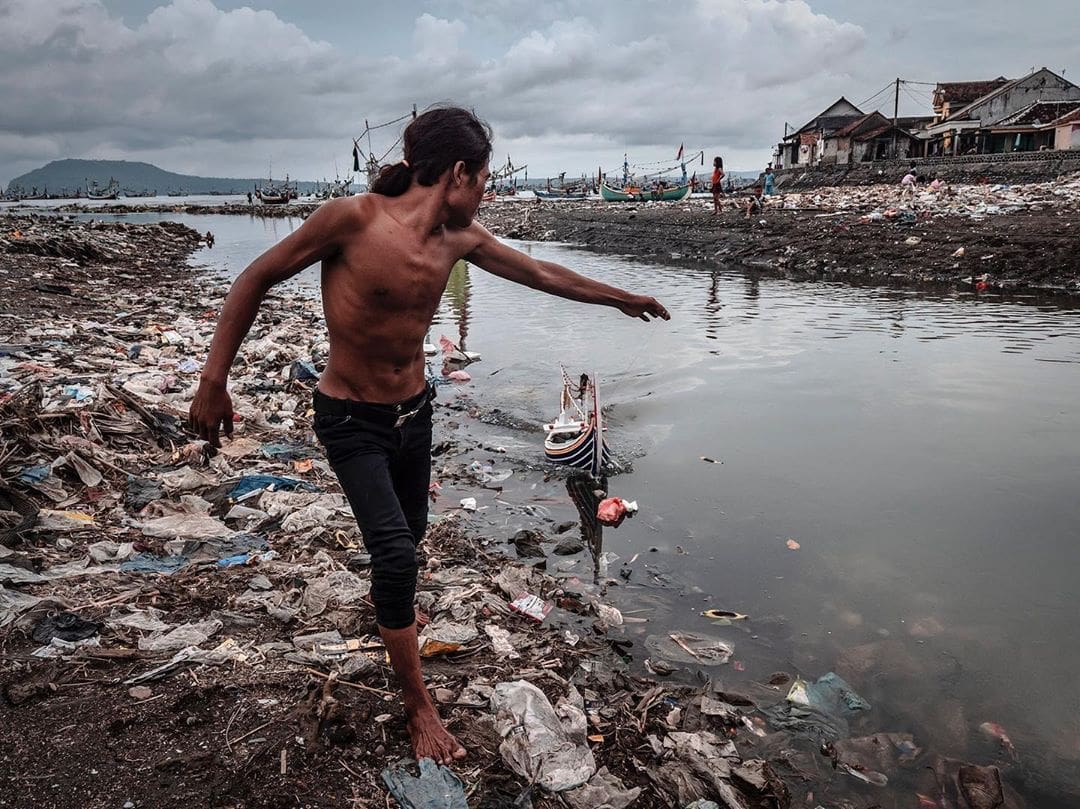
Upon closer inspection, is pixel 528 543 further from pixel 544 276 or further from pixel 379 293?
pixel 379 293

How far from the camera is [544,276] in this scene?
3279 millimetres

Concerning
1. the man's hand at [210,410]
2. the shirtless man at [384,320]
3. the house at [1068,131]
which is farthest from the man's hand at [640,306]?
the house at [1068,131]

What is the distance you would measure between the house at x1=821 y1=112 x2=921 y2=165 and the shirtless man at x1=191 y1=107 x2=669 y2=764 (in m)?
52.5

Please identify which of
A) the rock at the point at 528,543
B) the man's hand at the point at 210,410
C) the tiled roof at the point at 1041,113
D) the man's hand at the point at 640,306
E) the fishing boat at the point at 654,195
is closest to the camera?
the man's hand at the point at 210,410

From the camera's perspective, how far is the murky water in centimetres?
415

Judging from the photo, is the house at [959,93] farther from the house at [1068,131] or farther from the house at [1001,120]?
the house at [1068,131]

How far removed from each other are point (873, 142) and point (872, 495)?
51362mm

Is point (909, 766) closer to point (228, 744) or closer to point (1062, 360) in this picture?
point (228, 744)

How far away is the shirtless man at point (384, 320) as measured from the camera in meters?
2.53

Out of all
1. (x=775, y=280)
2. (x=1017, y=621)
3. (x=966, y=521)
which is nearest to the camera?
(x=1017, y=621)

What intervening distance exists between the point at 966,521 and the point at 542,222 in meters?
39.5

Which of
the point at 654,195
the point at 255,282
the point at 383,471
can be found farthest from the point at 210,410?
the point at 654,195

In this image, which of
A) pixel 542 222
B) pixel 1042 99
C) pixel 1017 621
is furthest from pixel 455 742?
pixel 1042 99

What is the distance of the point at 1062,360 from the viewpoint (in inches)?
409
